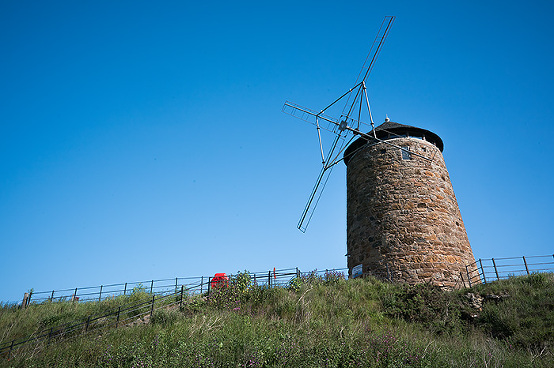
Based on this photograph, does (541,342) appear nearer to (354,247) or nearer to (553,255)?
(553,255)

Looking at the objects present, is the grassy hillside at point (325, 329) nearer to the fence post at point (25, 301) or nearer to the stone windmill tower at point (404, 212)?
the stone windmill tower at point (404, 212)

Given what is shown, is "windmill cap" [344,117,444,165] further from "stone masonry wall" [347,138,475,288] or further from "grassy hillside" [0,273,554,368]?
"grassy hillside" [0,273,554,368]

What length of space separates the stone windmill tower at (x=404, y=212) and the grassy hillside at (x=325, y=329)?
→ 146 cm

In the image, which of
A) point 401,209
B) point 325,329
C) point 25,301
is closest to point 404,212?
point 401,209

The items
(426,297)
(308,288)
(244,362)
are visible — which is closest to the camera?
(244,362)

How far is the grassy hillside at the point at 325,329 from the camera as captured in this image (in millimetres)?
7449

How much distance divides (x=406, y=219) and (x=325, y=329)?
8440 millimetres

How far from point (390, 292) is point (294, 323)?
5.24 metres

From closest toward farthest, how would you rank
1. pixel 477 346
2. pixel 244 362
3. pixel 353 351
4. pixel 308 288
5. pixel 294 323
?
pixel 244 362, pixel 353 351, pixel 477 346, pixel 294 323, pixel 308 288

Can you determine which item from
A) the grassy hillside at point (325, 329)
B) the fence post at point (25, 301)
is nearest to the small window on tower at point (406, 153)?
the grassy hillside at point (325, 329)

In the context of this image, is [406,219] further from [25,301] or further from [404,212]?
[25,301]

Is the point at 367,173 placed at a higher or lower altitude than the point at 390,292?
higher

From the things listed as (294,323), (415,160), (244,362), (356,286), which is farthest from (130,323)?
(415,160)

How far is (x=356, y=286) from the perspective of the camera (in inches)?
563
